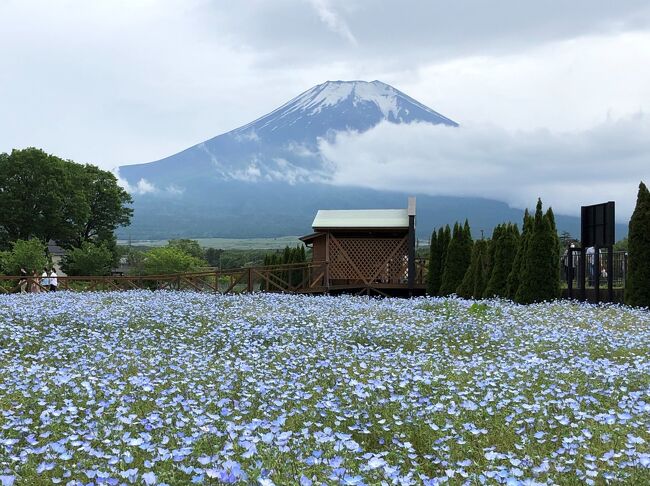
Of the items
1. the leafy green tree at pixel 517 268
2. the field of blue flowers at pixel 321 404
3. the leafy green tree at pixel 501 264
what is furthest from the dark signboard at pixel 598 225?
the field of blue flowers at pixel 321 404

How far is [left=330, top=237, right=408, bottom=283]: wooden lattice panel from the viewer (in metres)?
26.2

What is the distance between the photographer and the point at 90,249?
46344 millimetres

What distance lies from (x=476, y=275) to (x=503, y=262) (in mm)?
1798

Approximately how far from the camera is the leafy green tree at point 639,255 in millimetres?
15992

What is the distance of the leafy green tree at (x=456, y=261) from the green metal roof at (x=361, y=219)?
2.32 m

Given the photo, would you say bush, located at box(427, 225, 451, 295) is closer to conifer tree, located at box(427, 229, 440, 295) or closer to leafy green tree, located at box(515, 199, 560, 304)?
conifer tree, located at box(427, 229, 440, 295)

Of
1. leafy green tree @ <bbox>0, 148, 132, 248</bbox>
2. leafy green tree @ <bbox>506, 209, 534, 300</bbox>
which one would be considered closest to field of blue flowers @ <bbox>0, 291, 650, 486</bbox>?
leafy green tree @ <bbox>506, 209, 534, 300</bbox>

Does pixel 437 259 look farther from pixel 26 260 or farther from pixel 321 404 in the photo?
pixel 26 260

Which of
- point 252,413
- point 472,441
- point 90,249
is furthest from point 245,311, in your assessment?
point 90,249

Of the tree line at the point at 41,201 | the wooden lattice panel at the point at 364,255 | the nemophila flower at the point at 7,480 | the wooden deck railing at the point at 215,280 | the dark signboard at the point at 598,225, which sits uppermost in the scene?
the tree line at the point at 41,201

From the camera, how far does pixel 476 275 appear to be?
72.5 ft

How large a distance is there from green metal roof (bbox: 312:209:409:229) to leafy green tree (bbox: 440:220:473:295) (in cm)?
232

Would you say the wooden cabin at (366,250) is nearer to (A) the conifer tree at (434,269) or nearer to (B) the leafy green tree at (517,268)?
(A) the conifer tree at (434,269)

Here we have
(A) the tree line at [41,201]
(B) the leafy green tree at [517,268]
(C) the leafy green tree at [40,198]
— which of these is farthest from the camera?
(C) the leafy green tree at [40,198]
